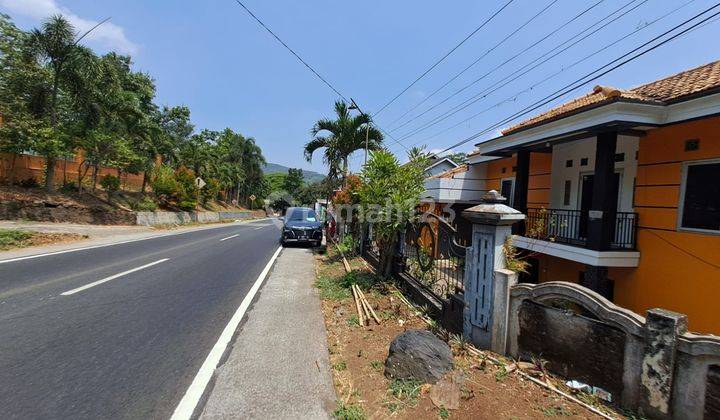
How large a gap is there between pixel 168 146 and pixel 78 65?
517 inches

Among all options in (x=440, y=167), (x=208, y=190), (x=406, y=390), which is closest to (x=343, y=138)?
(x=440, y=167)

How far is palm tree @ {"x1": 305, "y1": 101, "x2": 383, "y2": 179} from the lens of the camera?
55.2ft

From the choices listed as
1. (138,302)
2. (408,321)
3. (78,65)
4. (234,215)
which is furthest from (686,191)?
(234,215)

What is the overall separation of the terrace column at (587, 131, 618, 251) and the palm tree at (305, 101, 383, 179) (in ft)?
35.2

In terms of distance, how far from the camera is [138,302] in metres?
5.78

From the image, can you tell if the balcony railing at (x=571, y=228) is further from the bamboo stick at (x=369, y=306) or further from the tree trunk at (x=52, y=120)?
the tree trunk at (x=52, y=120)

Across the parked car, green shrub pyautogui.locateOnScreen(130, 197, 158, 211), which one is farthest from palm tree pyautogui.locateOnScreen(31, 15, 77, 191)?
the parked car

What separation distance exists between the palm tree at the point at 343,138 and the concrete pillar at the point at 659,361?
14378 mm

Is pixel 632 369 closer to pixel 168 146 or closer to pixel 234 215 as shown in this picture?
pixel 168 146

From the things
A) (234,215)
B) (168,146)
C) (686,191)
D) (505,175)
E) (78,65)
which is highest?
(78,65)

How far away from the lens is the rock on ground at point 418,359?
139 inches

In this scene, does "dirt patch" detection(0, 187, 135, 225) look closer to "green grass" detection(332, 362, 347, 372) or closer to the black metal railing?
the black metal railing

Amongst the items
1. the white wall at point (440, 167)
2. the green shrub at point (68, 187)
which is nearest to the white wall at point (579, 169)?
the white wall at point (440, 167)

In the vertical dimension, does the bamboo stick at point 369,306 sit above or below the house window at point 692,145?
below
